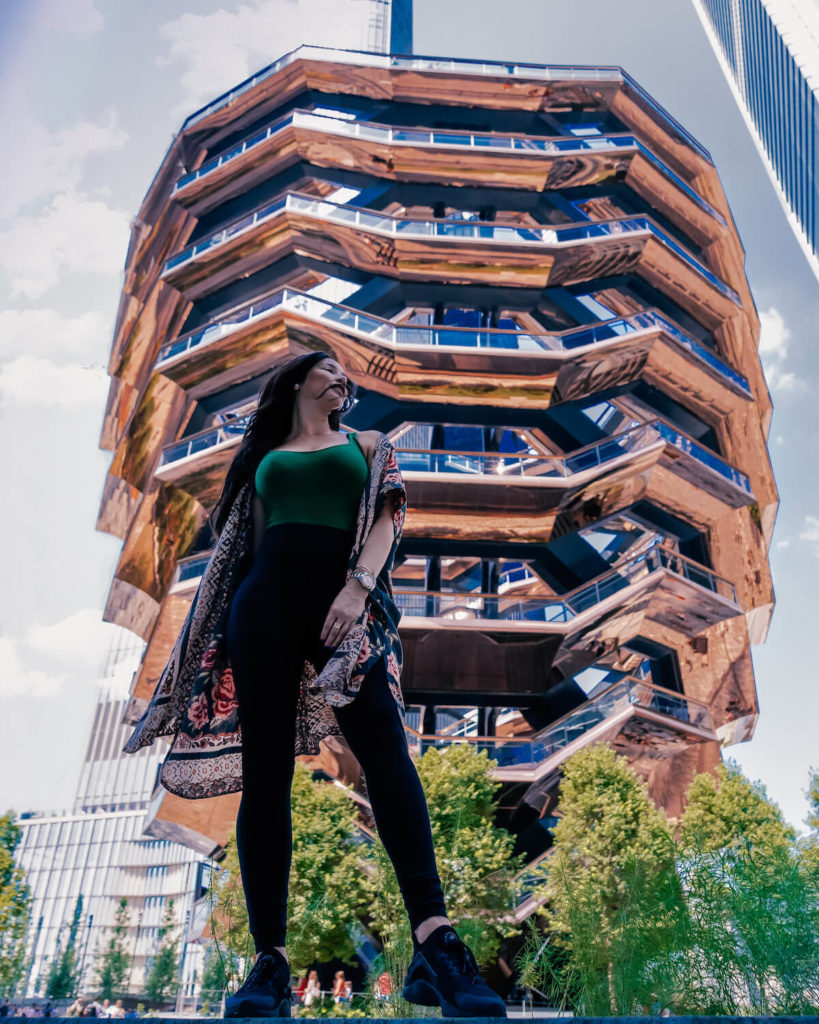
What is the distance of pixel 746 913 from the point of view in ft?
16.4

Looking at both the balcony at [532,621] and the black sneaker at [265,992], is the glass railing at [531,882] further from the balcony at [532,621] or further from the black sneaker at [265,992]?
the black sneaker at [265,992]

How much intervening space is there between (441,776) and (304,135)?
20877mm

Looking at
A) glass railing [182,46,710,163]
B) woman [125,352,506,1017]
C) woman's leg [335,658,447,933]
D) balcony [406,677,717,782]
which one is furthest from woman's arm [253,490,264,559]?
glass railing [182,46,710,163]

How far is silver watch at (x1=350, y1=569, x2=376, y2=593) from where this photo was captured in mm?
2367

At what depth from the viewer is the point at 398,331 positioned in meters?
23.4

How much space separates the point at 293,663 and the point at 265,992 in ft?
2.63

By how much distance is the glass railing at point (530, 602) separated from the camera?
21.4m

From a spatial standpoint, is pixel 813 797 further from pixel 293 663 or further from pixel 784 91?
pixel 784 91

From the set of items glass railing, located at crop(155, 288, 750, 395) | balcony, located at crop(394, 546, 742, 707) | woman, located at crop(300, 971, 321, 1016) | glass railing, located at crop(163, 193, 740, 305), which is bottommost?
woman, located at crop(300, 971, 321, 1016)

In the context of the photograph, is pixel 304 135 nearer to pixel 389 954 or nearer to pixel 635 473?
pixel 635 473

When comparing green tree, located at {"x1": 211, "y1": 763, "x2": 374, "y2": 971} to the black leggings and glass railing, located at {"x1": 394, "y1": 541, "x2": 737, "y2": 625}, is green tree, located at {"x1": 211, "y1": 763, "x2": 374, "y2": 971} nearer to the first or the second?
glass railing, located at {"x1": 394, "y1": 541, "x2": 737, "y2": 625}

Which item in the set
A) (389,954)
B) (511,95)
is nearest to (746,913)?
(389,954)

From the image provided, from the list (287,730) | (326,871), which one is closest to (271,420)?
(287,730)

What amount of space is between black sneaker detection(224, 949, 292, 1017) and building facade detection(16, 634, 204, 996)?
6900 cm
